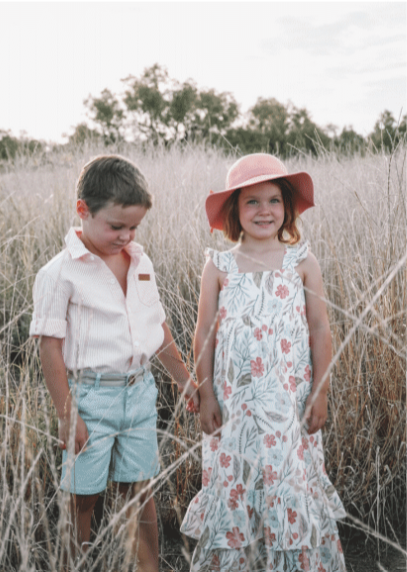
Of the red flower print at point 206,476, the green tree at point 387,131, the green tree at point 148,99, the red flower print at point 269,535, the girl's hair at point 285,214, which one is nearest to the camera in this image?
the red flower print at point 269,535

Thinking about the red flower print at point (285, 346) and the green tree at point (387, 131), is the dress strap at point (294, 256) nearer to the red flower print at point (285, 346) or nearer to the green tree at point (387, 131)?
the red flower print at point (285, 346)

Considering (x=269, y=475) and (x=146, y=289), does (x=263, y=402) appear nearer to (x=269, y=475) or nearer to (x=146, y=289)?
(x=269, y=475)

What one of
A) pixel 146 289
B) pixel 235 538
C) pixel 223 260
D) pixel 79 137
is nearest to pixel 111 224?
pixel 146 289

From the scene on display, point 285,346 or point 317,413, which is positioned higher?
point 285,346

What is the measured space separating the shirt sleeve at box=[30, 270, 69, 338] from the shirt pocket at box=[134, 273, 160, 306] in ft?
0.81

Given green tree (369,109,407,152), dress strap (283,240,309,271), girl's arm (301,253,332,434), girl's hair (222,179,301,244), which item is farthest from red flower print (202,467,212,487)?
green tree (369,109,407,152)

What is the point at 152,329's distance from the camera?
1582 mm

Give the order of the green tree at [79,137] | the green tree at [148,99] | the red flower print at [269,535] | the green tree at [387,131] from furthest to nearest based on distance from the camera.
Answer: the green tree at [148,99] < the green tree at [79,137] < the green tree at [387,131] < the red flower print at [269,535]

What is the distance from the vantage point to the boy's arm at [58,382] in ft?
4.58

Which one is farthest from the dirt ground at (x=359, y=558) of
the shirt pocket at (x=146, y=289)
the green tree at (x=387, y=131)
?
the green tree at (x=387, y=131)

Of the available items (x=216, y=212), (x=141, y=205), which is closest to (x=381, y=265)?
(x=216, y=212)

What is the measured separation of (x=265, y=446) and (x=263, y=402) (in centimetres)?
13

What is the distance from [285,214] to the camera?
179 cm

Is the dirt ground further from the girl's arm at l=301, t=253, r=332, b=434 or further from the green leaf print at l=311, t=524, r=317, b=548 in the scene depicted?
the girl's arm at l=301, t=253, r=332, b=434
